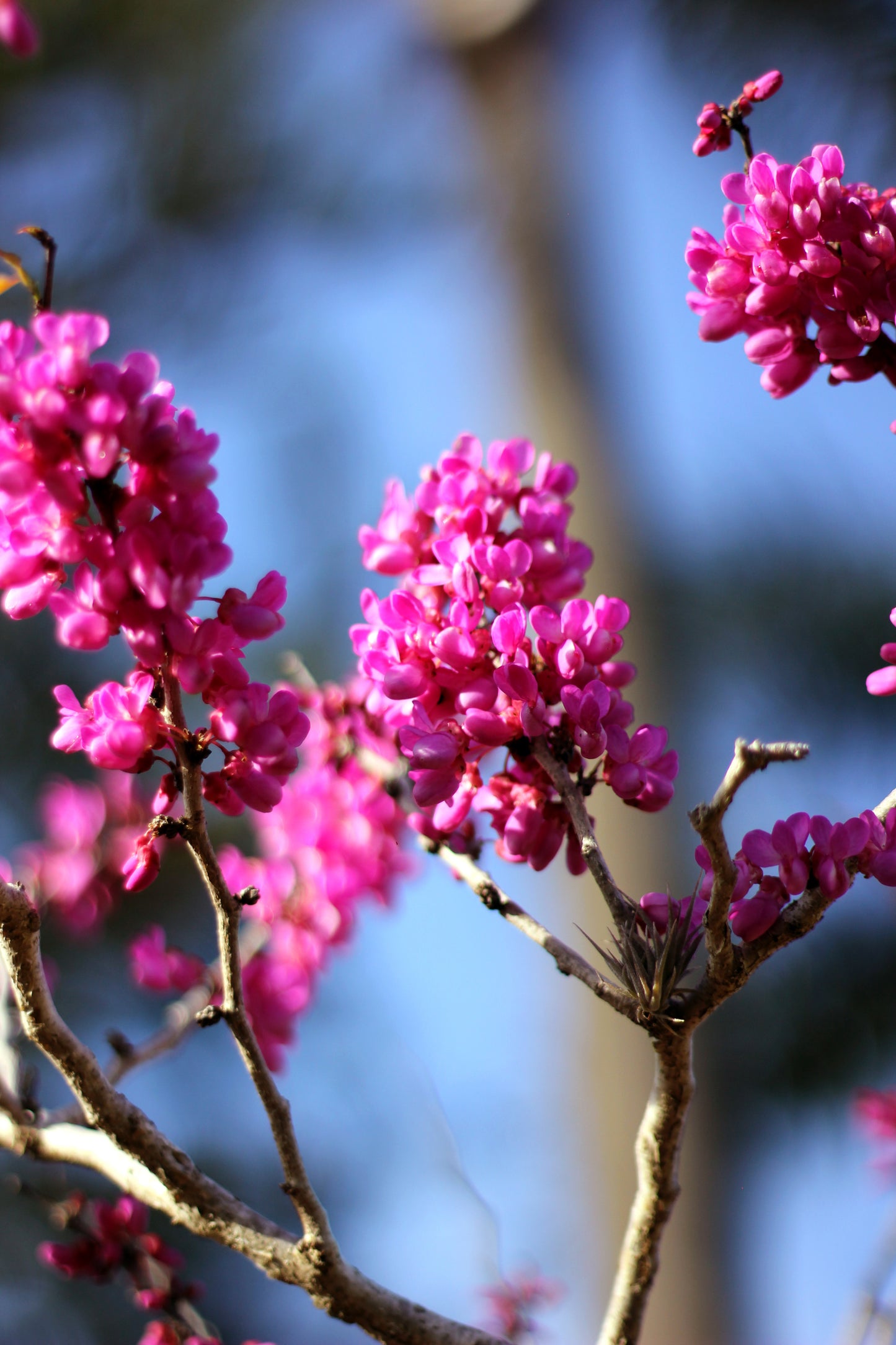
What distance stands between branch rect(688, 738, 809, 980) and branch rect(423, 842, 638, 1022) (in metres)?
0.04

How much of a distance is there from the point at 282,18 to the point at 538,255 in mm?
1433

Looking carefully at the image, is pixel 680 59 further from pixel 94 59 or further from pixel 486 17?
pixel 94 59

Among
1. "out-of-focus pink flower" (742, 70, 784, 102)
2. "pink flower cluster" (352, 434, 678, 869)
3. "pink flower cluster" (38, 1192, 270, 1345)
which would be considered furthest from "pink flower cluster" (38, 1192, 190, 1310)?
"out-of-focus pink flower" (742, 70, 784, 102)

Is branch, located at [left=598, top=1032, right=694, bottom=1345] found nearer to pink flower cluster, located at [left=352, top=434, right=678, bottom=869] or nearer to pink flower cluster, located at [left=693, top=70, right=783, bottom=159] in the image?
pink flower cluster, located at [left=352, top=434, right=678, bottom=869]

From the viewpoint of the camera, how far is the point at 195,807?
467 mm

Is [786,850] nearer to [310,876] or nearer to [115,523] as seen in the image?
[115,523]

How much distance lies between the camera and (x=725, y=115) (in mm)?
609

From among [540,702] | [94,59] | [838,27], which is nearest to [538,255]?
[838,27]

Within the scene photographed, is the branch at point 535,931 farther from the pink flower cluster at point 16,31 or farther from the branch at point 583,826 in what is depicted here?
the pink flower cluster at point 16,31

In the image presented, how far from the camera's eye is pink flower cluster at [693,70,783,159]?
603 millimetres

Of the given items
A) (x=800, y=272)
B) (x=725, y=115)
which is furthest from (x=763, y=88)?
(x=800, y=272)

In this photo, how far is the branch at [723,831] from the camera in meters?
0.38

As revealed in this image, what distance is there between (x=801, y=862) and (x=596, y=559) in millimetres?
1706

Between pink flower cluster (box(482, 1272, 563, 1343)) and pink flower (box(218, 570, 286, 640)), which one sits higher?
pink flower (box(218, 570, 286, 640))
